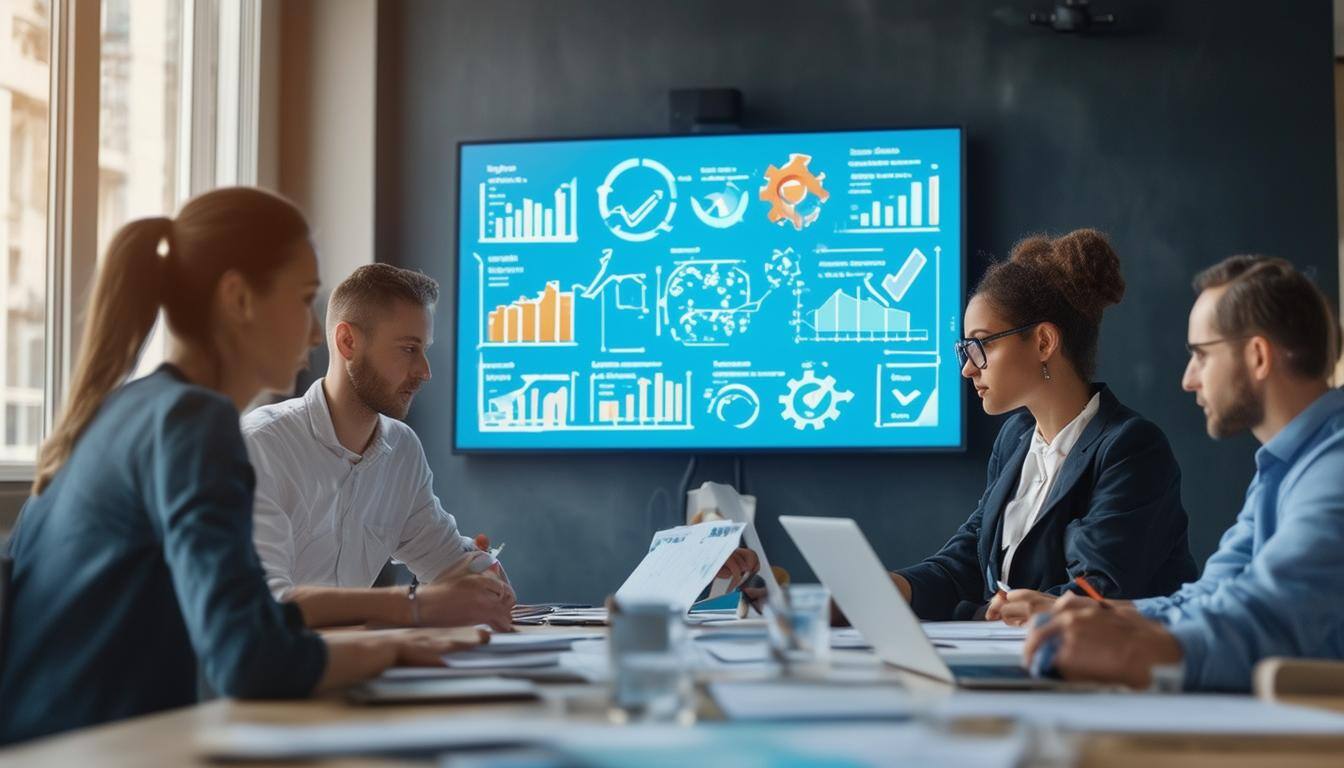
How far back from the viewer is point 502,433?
4531 mm

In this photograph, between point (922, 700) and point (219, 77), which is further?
point (219, 77)

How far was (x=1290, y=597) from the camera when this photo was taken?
1.60 meters

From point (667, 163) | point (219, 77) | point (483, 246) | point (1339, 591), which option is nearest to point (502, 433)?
point (483, 246)

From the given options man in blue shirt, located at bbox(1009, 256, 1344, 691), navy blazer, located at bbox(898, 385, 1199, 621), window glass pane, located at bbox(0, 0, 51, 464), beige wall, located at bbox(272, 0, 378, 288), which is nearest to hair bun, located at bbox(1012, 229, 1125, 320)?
navy blazer, located at bbox(898, 385, 1199, 621)

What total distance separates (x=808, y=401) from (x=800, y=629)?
9.40 ft

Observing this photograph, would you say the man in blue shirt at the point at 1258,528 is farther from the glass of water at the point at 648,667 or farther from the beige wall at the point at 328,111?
the beige wall at the point at 328,111

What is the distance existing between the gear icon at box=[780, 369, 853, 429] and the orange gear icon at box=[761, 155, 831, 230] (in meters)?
0.48

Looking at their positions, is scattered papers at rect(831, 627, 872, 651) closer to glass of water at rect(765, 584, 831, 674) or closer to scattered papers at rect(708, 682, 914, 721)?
glass of water at rect(765, 584, 831, 674)

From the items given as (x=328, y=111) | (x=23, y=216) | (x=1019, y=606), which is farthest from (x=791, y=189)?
(x=1019, y=606)

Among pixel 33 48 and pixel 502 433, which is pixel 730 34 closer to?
pixel 502 433

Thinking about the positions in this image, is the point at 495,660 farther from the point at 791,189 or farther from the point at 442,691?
the point at 791,189

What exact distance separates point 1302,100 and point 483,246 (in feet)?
8.52

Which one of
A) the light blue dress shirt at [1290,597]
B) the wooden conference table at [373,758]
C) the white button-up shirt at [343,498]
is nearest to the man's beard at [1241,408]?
the light blue dress shirt at [1290,597]

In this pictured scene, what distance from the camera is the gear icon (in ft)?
14.3
